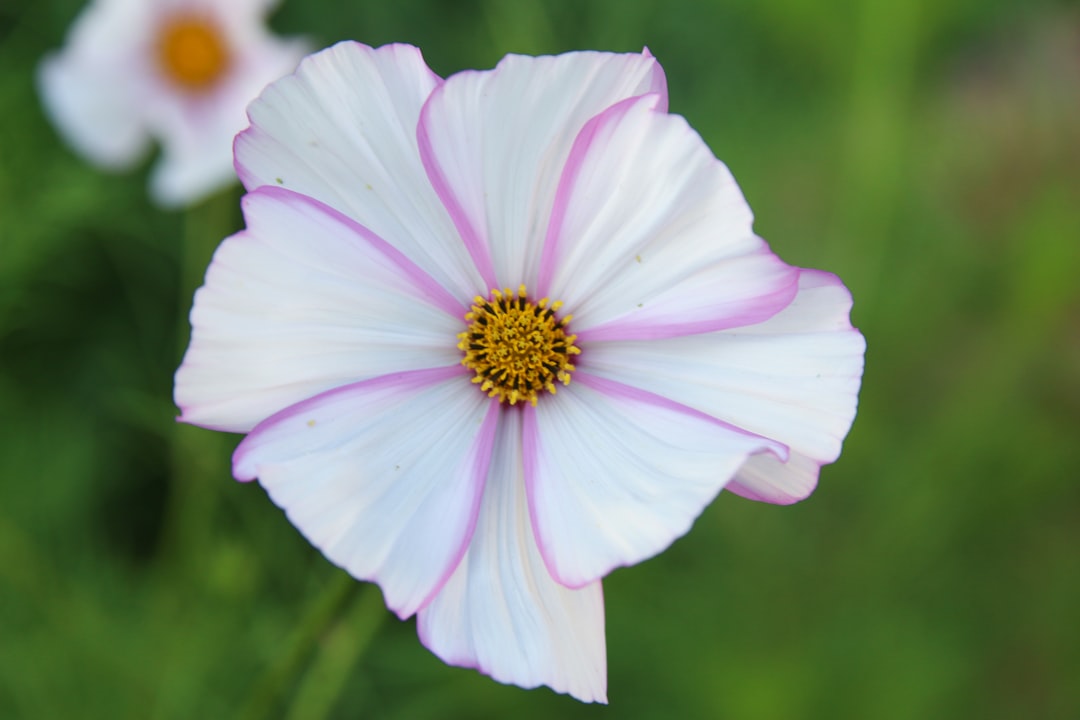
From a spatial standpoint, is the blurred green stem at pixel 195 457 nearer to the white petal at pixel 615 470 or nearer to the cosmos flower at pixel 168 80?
the cosmos flower at pixel 168 80

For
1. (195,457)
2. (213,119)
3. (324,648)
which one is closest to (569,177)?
(324,648)

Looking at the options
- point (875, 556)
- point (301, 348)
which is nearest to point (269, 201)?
point (301, 348)

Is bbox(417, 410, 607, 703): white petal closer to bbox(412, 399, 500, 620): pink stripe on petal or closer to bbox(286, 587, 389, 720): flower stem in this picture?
bbox(412, 399, 500, 620): pink stripe on petal

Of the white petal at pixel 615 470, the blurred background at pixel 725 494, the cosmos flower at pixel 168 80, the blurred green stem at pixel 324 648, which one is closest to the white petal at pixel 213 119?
the cosmos flower at pixel 168 80

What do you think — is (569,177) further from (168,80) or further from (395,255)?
(168,80)

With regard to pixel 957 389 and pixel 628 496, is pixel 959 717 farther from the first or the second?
pixel 628 496

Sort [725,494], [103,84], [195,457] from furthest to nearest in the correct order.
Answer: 1. [725,494]
2. [103,84]
3. [195,457]
